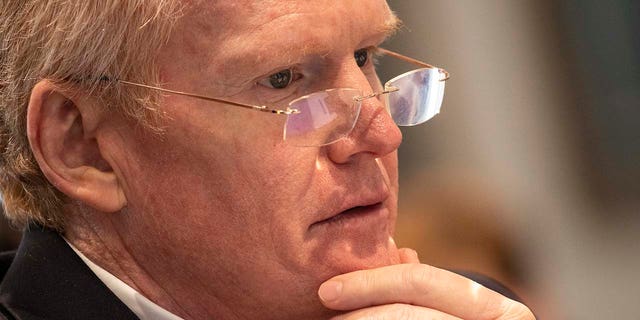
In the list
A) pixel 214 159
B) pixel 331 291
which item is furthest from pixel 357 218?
pixel 214 159

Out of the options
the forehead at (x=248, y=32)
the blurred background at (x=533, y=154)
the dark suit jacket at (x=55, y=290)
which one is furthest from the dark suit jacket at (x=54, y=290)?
A: the blurred background at (x=533, y=154)

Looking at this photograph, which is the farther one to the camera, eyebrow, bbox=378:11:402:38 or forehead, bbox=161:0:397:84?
eyebrow, bbox=378:11:402:38

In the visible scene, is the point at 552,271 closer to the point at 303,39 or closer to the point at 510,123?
the point at 510,123

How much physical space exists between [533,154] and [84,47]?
266 centimetres

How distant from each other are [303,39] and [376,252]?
19.7 inches

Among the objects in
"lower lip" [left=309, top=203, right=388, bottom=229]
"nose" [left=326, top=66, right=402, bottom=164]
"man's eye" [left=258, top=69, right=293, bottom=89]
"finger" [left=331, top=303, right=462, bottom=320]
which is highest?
"man's eye" [left=258, top=69, right=293, bottom=89]

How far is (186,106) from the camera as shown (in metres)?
2.15

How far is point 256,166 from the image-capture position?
7.02 feet

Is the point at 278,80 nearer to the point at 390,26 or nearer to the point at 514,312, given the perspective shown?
the point at 390,26

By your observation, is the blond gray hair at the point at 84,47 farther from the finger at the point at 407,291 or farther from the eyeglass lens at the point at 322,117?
the finger at the point at 407,291

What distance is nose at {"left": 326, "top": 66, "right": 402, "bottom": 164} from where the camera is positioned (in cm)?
220

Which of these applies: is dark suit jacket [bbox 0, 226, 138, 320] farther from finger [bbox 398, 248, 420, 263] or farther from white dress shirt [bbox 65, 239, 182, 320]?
finger [bbox 398, 248, 420, 263]

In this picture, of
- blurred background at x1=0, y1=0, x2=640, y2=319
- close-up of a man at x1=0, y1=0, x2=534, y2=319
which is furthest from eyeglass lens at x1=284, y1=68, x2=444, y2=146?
blurred background at x1=0, y1=0, x2=640, y2=319

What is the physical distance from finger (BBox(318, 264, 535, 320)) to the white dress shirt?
39cm
